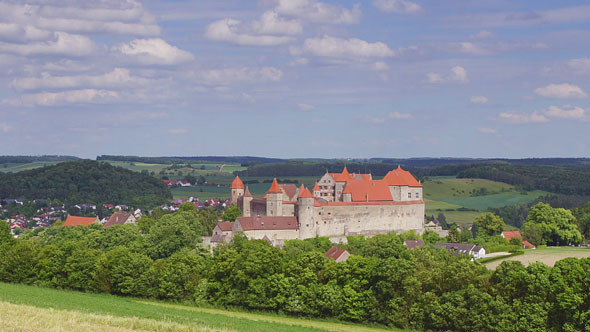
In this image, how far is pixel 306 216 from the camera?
8962 centimetres

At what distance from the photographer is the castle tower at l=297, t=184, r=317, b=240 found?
293ft

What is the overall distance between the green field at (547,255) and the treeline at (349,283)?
1680 cm

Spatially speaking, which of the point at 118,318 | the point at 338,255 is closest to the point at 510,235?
the point at 338,255

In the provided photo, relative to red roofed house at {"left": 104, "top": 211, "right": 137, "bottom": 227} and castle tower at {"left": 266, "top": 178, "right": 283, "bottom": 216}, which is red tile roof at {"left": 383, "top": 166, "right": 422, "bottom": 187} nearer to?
castle tower at {"left": 266, "top": 178, "right": 283, "bottom": 216}

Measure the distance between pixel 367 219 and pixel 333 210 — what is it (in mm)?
5950

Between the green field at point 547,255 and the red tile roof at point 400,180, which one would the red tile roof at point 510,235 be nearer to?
the green field at point 547,255

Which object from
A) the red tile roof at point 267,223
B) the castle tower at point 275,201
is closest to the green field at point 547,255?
the red tile roof at point 267,223

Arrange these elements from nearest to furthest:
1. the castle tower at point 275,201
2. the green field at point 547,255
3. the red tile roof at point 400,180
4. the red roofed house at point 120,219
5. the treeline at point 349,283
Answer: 1. the treeline at point 349,283
2. the green field at point 547,255
3. the castle tower at point 275,201
4. the red tile roof at point 400,180
5. the red roofed house at point 120,219

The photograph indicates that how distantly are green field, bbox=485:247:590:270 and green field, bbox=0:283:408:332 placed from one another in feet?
117

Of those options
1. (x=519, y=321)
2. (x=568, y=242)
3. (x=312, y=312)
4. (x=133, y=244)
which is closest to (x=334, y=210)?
(x=133, y=244)

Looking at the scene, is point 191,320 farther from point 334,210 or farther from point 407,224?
point 407,224

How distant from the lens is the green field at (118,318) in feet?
109

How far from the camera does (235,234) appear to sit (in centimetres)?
8419

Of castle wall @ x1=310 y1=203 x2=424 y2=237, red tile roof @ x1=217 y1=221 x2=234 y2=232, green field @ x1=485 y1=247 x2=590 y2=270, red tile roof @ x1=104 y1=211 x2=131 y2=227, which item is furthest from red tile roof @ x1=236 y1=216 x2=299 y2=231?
red tile roof @ x1=104 y1=211 x2=131 y2=227
